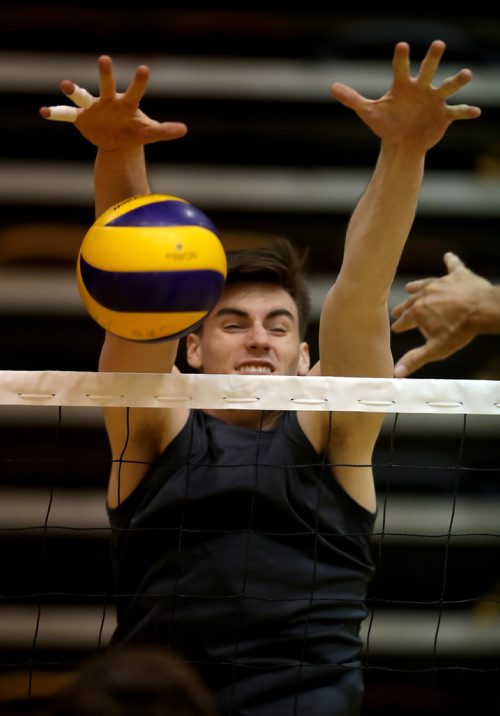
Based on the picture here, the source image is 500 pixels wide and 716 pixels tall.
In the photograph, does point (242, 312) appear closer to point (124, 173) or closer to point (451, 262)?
point (124, 173)

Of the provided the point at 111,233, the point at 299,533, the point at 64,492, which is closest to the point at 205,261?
the point at 111,233

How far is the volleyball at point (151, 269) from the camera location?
7.44ft

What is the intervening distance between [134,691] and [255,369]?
6.42ft

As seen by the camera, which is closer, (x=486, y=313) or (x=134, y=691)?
(x=134, y=691)

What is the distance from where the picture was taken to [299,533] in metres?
2.75

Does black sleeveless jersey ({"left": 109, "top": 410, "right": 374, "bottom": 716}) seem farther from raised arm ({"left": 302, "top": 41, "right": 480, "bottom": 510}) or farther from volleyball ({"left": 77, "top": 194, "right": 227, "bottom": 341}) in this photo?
volleyball ({"left": 77, "top": 194, "right": 227, "bottom": 341})

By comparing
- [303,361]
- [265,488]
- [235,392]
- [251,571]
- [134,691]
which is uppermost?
[303,361]

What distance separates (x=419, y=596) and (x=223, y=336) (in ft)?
6.55

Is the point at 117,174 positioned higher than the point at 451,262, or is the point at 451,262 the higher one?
the point at 451,262

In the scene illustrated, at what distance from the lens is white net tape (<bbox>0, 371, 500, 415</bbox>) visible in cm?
260

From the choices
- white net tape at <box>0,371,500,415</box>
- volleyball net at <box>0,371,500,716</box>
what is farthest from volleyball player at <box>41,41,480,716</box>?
volleyball net at <box>0,371,500,716</box>

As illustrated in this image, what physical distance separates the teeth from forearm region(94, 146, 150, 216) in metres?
0.68

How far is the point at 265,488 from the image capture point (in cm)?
281

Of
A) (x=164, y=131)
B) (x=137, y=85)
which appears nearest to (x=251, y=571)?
(x=164, y=131)
